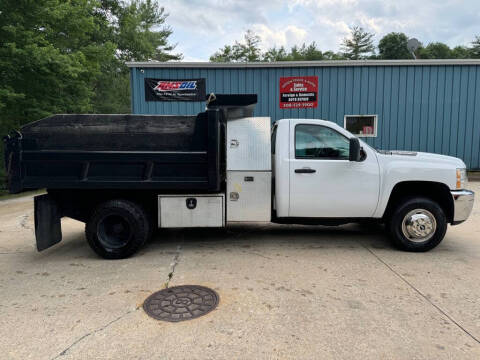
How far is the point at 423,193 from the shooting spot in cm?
518

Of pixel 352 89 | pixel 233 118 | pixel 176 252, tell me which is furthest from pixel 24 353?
pixel 352 89

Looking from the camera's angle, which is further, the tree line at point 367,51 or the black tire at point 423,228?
the tree line at point 367,51

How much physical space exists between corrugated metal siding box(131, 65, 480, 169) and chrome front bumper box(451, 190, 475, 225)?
305 inches

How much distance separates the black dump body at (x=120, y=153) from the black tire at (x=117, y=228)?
0.32m

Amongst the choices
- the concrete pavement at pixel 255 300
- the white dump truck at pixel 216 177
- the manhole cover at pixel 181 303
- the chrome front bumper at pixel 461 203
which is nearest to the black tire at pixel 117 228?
the white dump truck at pixel 216 177

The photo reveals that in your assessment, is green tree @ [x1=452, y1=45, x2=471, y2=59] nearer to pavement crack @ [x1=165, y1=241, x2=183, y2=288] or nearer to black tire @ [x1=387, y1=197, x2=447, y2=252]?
black tire @ [x1=387, y1=197, x2=447, y2=252]

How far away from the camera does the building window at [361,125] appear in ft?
40.7

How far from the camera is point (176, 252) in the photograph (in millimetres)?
5129

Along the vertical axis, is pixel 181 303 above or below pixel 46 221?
below

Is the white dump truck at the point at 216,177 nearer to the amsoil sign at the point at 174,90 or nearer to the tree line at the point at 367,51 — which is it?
the amsoil sign at the point at 174,90

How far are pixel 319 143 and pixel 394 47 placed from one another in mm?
56524

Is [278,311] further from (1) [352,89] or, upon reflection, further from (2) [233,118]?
(1) [352,89]

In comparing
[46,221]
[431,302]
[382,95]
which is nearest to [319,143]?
→ [431,302]

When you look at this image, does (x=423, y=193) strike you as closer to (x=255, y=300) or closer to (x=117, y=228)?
(x=255, y=300)
